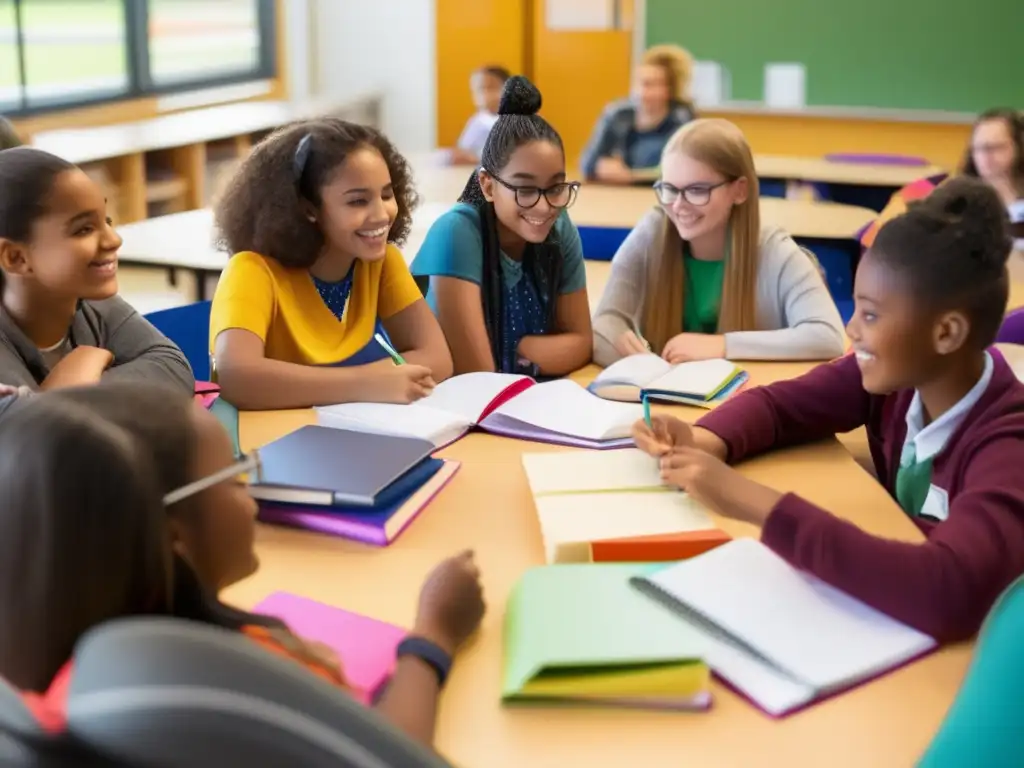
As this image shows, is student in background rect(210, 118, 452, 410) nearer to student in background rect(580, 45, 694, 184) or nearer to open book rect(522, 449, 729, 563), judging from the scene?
open book rect(522, 449, 729, 563)

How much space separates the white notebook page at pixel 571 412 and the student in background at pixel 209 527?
640 mm

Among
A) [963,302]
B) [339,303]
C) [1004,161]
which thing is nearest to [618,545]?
[963,302]

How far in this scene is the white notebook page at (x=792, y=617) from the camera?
992mm

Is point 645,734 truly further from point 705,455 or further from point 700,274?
point 700,274

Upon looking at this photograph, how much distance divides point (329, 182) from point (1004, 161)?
110 inches

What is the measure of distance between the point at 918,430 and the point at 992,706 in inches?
27.5

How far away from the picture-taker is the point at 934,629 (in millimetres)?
1049

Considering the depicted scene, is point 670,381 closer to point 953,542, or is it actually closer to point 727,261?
point 727,261

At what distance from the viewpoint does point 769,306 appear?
2244 millimetres

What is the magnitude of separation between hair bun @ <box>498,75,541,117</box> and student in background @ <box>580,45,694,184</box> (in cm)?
298

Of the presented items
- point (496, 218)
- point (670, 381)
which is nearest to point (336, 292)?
point (496, 218)

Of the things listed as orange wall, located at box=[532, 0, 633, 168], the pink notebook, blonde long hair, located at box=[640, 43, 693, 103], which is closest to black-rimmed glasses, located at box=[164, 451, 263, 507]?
the pink notebook

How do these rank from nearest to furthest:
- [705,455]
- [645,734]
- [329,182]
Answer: [645,734]
[705,455]
[329,182]

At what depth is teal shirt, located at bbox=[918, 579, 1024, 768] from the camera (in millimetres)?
771
